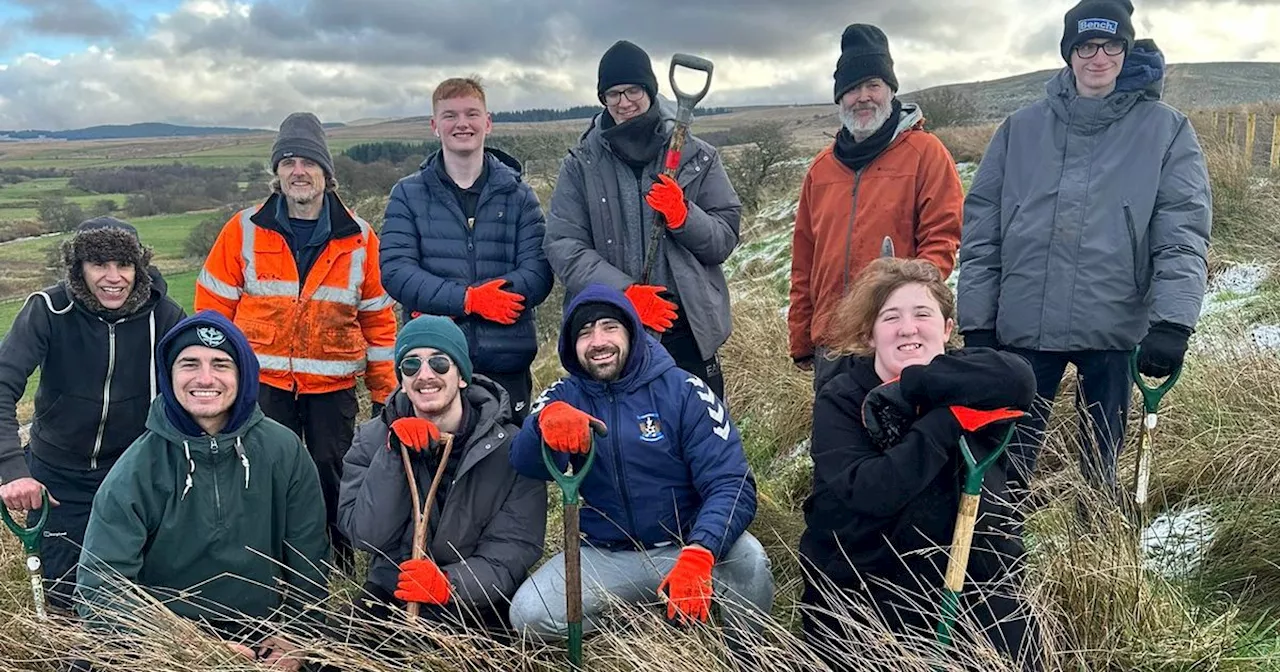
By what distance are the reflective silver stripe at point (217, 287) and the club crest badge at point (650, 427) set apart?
2.15m

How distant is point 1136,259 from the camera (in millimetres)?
3092

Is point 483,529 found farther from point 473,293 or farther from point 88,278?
point 88,278

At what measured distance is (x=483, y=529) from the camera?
10.3 feet

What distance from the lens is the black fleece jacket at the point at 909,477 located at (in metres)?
2.19

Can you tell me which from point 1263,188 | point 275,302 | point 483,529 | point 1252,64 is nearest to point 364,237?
point 275,302

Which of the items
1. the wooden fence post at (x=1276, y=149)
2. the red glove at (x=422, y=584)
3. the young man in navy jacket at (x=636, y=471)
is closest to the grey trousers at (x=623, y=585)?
the young man in navy jacket at (x=636, y=471)

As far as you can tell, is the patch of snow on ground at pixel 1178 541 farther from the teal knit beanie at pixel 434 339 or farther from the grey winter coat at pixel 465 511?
the teal knit beanie at pixel 434 339

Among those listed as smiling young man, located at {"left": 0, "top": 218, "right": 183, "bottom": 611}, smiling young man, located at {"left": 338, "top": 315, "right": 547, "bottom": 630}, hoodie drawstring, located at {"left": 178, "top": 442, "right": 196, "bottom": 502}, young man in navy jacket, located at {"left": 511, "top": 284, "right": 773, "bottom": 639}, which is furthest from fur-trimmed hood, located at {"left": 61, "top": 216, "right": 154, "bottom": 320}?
young man in navy jacket, located at {"left": 511, "top": 284, "right": 773, "bottom": 639}

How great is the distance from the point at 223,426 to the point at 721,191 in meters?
2.26

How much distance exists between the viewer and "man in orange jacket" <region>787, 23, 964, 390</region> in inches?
136

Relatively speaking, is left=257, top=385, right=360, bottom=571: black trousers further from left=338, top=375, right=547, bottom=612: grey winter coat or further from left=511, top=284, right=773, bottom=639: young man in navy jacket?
left=511, top=284, right=773, bottom=639: young man in navy jacket

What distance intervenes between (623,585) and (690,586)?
0.46 metres

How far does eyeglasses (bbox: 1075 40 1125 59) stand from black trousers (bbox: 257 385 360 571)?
11.6 feet

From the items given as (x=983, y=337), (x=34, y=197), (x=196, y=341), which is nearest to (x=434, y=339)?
(x=196, y=341)
